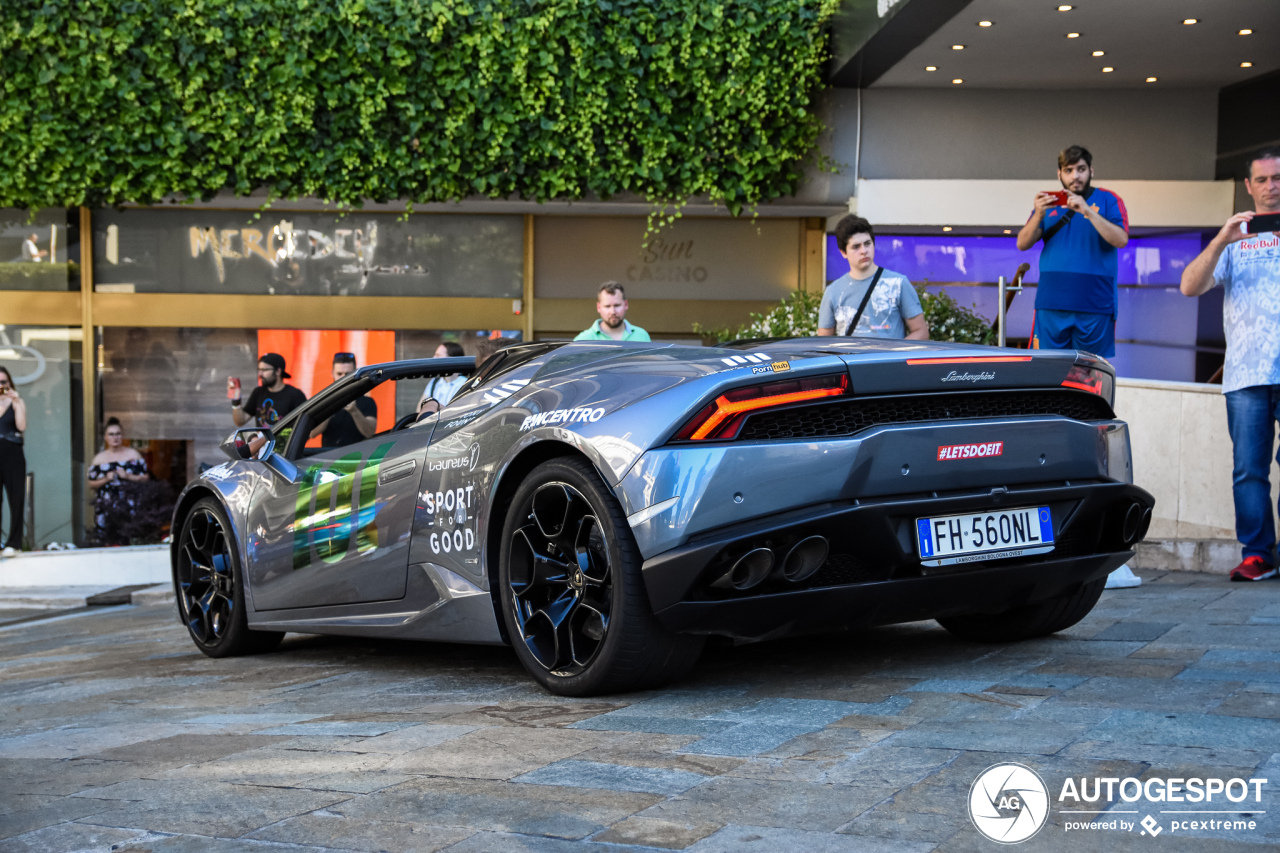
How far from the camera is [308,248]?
15844 mm

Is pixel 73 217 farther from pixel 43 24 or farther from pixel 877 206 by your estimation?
pixel 877 206

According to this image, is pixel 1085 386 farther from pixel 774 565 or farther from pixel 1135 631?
pixel 774 565

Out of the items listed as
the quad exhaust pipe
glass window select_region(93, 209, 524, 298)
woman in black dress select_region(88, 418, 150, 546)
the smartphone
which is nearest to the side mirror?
the quad exhaust pipe

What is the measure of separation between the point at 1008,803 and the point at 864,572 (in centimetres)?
116

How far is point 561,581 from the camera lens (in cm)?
380

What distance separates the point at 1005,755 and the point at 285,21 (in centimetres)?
1200

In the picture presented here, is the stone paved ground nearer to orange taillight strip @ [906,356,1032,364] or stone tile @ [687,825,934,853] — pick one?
stone tile @ [687,825,934,853]

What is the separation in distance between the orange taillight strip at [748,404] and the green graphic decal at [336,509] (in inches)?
63.1

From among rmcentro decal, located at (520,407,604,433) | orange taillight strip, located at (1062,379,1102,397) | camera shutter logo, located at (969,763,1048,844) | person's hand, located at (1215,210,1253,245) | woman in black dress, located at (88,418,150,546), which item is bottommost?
woman in black dress, located at (88,418,150,546)

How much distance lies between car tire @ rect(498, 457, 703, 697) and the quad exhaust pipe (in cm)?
26

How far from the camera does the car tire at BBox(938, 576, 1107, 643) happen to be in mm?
4434

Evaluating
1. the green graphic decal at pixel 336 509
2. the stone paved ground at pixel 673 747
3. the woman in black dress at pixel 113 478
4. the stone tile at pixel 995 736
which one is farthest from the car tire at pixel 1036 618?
the woman in black dress at pixel 113 478

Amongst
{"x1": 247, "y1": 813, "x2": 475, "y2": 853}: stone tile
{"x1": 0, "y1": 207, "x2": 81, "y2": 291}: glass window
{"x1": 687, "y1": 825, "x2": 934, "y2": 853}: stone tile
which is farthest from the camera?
{"x1": 0, "y1": 207, "x2": 81, "y2": 291}: glass window

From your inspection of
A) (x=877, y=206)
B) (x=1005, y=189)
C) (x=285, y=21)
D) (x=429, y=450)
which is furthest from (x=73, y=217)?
(x=429, y=450)
